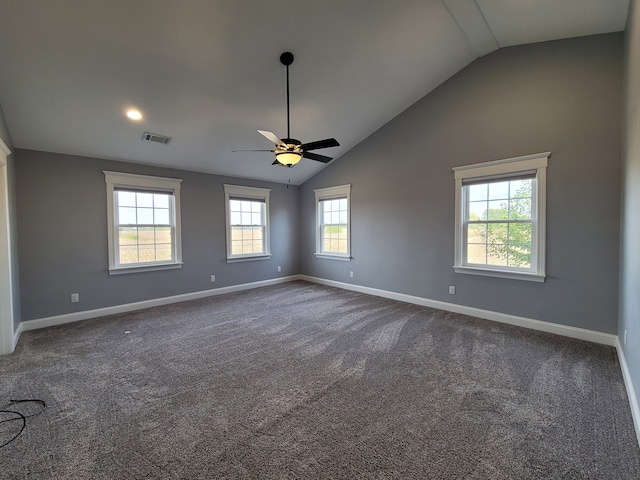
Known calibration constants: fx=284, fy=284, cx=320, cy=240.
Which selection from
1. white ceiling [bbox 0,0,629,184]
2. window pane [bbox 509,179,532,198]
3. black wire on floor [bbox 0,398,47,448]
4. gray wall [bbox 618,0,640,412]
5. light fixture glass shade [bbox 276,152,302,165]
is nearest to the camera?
black wire on floor [bbox 0,398,47,448]

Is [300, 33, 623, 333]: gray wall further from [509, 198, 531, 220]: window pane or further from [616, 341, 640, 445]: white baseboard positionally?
[616, 341, 640, 445]: white baseboard

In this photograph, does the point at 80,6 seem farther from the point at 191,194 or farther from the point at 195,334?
the point at 195,334

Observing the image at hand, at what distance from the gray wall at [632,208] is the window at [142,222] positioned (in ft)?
19.4

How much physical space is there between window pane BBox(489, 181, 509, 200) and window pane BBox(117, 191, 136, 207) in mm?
5720

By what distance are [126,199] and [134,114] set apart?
1.60 metres

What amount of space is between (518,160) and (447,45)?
1.80m

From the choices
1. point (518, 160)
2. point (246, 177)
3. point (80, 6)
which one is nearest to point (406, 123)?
point (518, 160)

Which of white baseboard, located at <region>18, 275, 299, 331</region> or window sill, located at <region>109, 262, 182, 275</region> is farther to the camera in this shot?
window sill, located at <region>109, 262, 182, 275</region>

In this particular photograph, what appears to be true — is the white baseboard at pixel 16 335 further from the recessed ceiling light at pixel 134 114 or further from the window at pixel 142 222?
the recessed ceiling light at pixel 134 114

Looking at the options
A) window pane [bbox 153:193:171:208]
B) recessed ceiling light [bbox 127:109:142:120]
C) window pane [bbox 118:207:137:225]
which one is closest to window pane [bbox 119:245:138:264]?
window pane [bbox 118:207:137:225]

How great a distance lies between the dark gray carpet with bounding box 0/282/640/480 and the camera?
1.70 meters

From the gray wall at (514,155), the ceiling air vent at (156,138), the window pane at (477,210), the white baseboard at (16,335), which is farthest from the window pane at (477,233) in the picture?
the white baseboard at (16,335)

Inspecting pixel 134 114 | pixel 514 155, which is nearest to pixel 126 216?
pixel 134 114

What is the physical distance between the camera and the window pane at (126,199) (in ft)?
15.4
